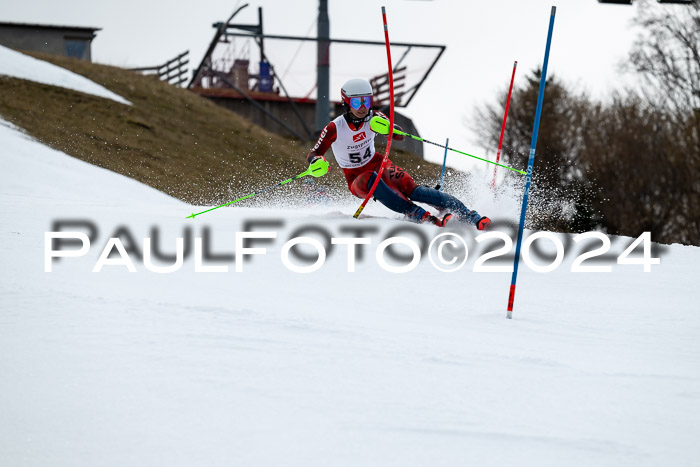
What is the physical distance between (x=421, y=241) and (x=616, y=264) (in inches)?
68.2

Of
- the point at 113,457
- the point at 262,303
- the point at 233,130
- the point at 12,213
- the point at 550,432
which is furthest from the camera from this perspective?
the point at 233,130

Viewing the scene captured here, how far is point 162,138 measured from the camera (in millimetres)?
22422

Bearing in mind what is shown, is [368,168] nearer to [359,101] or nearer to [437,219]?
[359,101]

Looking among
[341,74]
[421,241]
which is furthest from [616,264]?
[341,74]

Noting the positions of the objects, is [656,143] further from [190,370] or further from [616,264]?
[190,370]

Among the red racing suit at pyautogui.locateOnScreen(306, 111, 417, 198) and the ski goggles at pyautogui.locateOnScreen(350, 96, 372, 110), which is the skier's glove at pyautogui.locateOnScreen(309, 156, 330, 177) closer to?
the red racing suit at pyautogui.locateOnScreen(306, 111, 417, 198)

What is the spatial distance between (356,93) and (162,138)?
52.4 feet

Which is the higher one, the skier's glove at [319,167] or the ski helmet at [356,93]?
the ski helmet at [356,93]

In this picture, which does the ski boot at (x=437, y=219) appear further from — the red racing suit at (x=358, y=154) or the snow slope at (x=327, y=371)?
the snow slope at (x=327, y=371)

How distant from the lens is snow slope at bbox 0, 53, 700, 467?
2664 millimetres

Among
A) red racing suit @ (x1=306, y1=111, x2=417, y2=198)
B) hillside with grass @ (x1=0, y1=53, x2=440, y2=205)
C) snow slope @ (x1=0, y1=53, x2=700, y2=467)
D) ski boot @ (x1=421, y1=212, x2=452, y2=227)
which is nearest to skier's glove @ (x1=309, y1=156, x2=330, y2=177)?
red racing suit @ (x1=306, y1=111, x2=417, y2=198)

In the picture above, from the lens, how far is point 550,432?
9.29 ft

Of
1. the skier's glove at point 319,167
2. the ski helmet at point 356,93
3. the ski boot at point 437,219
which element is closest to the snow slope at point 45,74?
the skier's glove at point 319,167

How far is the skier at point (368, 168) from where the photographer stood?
752 centimetres
